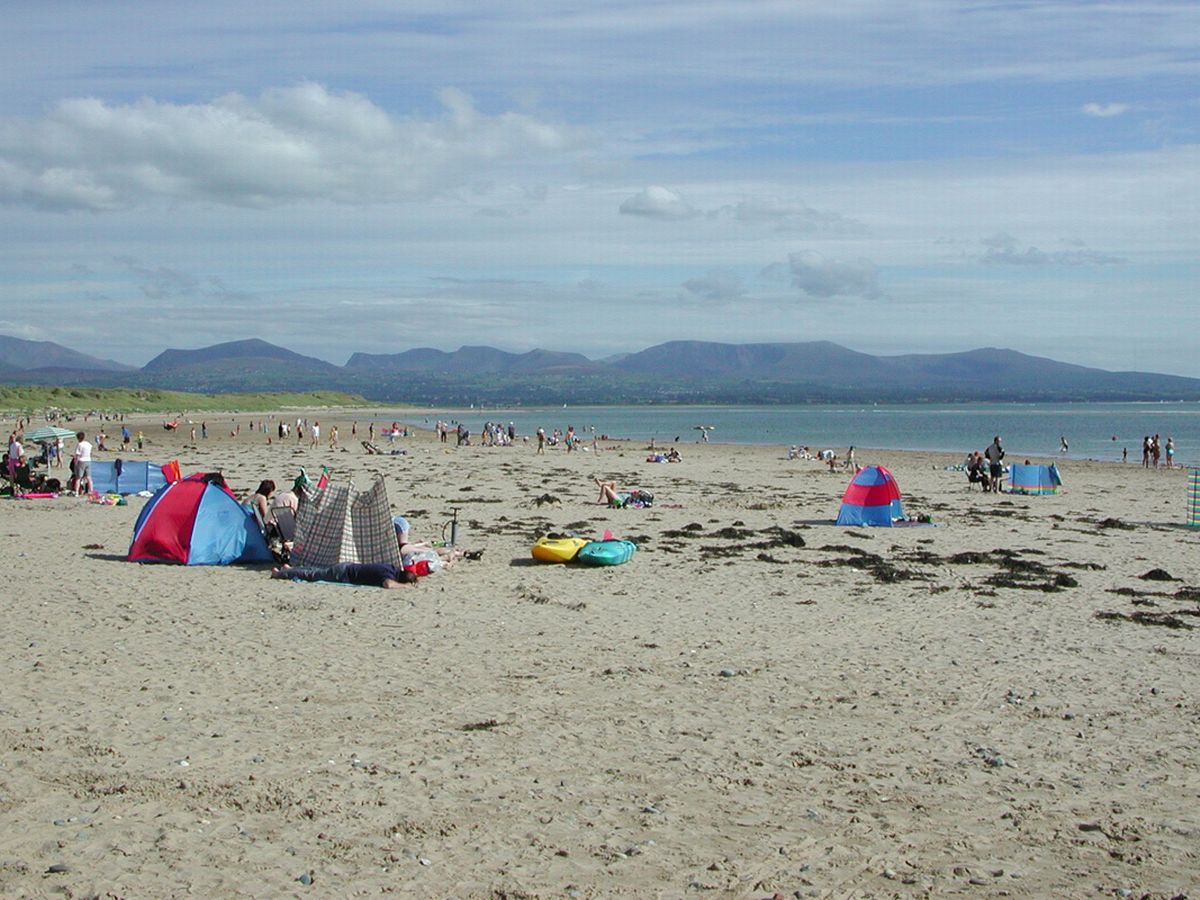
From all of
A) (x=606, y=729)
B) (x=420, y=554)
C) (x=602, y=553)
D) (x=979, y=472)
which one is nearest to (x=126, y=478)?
(x=420, y=554)

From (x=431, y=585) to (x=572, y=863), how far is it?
8.45m

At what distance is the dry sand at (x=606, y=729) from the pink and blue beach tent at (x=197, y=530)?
48 centimetres

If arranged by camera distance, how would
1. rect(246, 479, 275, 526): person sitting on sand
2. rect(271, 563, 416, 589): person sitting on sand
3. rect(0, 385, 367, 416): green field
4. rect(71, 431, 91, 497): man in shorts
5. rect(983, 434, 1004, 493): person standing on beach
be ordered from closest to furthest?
rect(271, 563, 416, 589): person sitting on sand → rect(246, 479, 275, 526): person sitting on sand → rect(71, 431, 91, 497): man in shorts → rect(983, 434, 1004, 493): person standing on beach → rect(0, 385, 367, 416): green field

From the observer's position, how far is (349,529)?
14.2m

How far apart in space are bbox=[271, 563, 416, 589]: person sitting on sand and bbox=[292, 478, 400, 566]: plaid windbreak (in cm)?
14

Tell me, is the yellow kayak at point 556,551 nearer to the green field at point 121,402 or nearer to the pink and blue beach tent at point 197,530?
the pink and blue beach tent at point 197,530

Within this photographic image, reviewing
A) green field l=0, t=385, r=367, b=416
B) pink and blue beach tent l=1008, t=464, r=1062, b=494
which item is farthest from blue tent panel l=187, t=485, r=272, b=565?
green field l=0, t=385, r=367, b=416

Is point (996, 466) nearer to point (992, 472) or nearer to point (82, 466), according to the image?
point (992, 472)

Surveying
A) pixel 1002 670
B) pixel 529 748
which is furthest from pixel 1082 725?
pixel 529 748

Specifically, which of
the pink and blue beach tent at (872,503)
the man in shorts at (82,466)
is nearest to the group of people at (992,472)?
the pink and blue beach tent at (872,503)

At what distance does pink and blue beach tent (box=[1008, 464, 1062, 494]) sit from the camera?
1161 inches

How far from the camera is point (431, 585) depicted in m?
14.0

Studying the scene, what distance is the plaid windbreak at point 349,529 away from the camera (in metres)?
14.1

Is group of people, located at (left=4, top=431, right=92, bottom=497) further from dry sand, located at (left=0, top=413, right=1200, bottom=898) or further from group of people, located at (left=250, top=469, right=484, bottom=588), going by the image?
group of people, located at (left=250, top=469, right=484, bottom=588)
